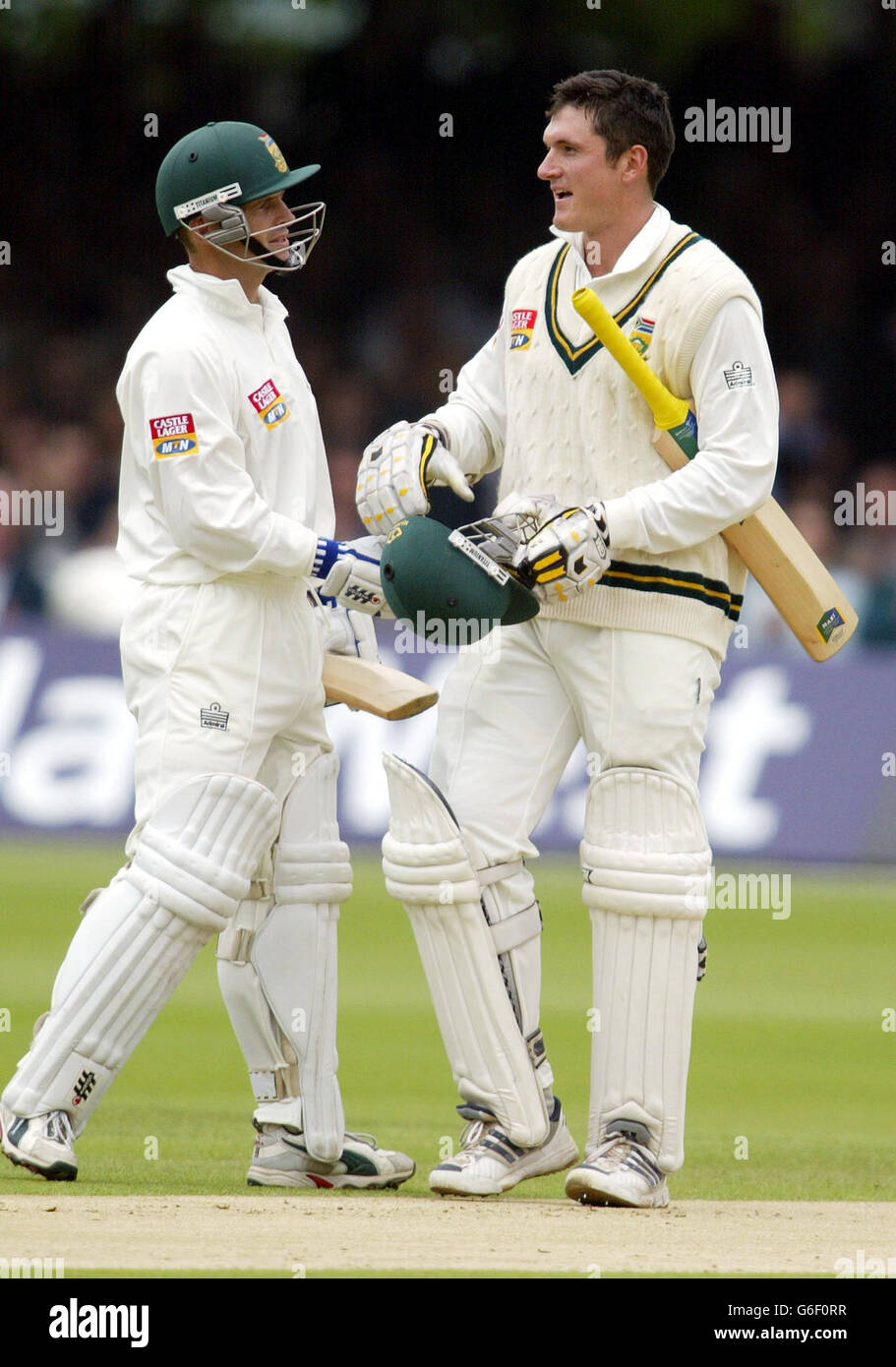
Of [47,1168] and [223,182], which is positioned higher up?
[223,182]

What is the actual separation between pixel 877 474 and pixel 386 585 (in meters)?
8.48

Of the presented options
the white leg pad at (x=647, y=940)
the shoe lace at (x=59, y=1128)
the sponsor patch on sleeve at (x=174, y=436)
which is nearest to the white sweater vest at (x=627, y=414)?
the white leg pad at (x=647, y=940)

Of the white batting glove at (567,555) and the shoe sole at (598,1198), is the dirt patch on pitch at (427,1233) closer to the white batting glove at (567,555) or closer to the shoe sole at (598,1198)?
the shoe sole at (598,1198)

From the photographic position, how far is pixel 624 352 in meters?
4.32

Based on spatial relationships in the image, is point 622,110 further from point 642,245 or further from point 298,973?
point 298,973

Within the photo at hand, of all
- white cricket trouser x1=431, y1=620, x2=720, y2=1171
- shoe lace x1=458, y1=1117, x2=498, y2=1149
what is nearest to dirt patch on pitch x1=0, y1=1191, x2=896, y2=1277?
shoe lace x1=458, y1=1117, x2=498, y2=1149

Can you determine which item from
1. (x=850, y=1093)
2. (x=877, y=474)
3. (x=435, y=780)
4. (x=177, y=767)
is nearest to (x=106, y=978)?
(x=177, y=767)

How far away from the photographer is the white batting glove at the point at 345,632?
189 inches

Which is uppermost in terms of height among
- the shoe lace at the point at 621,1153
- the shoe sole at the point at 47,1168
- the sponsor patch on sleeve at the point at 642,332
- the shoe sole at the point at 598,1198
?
the sponsor patch on sleeve at the point at 642,332

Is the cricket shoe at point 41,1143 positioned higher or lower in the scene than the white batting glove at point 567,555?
lower

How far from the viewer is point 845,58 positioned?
561 inches

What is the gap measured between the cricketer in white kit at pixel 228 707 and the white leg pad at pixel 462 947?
0.24 meters

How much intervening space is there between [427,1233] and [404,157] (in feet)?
37.5

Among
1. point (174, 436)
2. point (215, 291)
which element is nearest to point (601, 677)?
point (174, 436)
